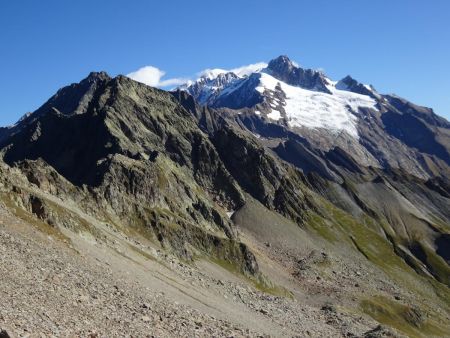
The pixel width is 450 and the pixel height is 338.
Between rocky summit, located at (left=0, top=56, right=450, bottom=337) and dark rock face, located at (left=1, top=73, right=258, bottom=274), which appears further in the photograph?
dark rock face, located at (left=1, top=73, right=258, bottom=274)

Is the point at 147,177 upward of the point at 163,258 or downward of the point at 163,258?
upward

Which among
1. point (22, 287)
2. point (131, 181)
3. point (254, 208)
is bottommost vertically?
point (22, 287)

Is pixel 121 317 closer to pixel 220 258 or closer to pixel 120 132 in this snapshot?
pixel 220 258

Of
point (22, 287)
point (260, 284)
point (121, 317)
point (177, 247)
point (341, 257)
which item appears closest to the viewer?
point (22, 287)

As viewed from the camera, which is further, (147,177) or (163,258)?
(147,177)

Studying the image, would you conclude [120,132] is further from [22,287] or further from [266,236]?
[22,287]

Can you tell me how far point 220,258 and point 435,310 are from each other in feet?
276

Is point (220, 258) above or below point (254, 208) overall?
below

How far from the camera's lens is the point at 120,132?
583ft

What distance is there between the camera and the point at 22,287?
38.0 metres

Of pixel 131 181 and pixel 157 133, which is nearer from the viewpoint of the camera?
pixel 131 181

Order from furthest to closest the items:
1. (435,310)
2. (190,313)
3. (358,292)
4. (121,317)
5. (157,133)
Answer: (157,133), (435,310), (358,292), (190,313), (121,317)

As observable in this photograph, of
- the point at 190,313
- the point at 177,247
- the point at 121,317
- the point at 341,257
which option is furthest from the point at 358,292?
the point at 121,317

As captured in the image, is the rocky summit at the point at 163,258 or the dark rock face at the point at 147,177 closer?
the rocky summit at the point at 163,258
